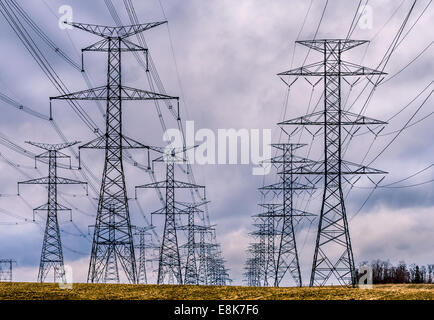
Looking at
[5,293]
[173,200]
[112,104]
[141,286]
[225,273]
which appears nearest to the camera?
[5,293]

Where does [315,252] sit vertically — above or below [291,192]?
below

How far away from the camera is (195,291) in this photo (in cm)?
2180

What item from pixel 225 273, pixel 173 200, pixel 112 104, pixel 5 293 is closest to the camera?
pixel 5 293
